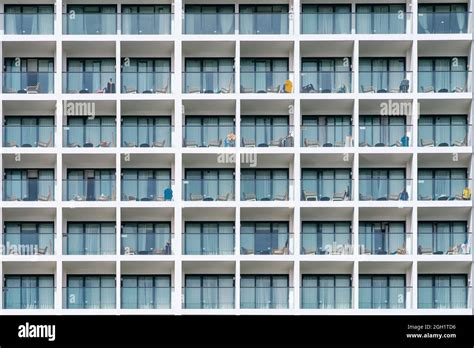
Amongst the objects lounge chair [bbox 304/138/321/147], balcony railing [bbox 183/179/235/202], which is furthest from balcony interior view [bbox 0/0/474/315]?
lounge chair [bbox 304/138/321/147]

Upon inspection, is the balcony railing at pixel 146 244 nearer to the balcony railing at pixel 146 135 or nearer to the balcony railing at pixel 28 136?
the balcony railing at pixel 146 135

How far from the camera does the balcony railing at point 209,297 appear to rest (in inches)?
2869

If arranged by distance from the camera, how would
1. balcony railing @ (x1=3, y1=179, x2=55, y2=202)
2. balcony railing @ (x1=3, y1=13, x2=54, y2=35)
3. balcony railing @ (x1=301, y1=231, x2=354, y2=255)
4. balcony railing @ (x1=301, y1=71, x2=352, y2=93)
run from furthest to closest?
balcony railing @ (x1=3, y1=13, x2=54, y2=35)
balcony railing @ (x1=301, y1=71, x2=352, y2=93)
balcony railing @ (x1=3, y1=179, x2=55, y2=202)
balcony railing @ (x1=301, y1=231, x2=354, y2=255)

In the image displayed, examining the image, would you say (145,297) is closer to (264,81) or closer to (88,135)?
(88,135)

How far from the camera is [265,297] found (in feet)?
240

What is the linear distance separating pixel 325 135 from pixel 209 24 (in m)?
7.65

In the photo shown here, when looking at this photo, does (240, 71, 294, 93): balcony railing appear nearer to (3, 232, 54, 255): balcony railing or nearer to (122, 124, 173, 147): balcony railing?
(122, 124, 173, 147): balcony railing

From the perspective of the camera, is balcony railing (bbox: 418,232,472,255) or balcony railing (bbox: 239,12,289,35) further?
balcony railing (bbox: 239,12,289,35)

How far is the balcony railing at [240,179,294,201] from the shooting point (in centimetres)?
7350

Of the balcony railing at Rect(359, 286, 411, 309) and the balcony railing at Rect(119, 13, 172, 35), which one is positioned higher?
the balcony railing at Rect(119, 13, 172, 35)

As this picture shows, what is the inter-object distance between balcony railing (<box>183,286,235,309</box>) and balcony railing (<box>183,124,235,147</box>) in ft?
22.4

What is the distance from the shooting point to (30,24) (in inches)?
2923

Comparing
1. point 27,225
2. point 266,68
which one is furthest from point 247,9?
point 27,225

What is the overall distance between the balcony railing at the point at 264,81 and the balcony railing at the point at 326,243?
7.10 meters
